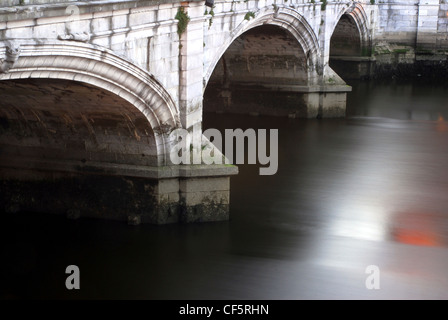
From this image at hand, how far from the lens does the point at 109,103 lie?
7.92 metres

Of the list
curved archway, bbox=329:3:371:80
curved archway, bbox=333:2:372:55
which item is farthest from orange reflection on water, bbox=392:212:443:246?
curved archway, bbox=329:3:371:80

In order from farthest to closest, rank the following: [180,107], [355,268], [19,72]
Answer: [180,107]
[355,268]
[19,72]

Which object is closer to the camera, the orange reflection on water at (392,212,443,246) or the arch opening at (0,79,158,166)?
the arch opening at (0,79,158,166)

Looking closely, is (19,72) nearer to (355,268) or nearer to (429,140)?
(355,268)

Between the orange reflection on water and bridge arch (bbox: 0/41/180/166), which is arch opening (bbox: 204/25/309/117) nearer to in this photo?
the orange reflection on water

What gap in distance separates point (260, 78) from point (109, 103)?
6746 mm

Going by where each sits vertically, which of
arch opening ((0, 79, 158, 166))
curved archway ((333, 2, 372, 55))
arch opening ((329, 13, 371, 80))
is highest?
curved archway ((333, 2, 372, 55))

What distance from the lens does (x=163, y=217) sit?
8.52m

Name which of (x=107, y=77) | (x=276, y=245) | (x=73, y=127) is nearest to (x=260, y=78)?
(x=73, y=127)

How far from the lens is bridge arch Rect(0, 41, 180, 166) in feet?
21.0

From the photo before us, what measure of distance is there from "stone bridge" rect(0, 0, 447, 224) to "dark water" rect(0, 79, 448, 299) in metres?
0.29

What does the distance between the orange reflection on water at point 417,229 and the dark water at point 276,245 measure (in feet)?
0.03
